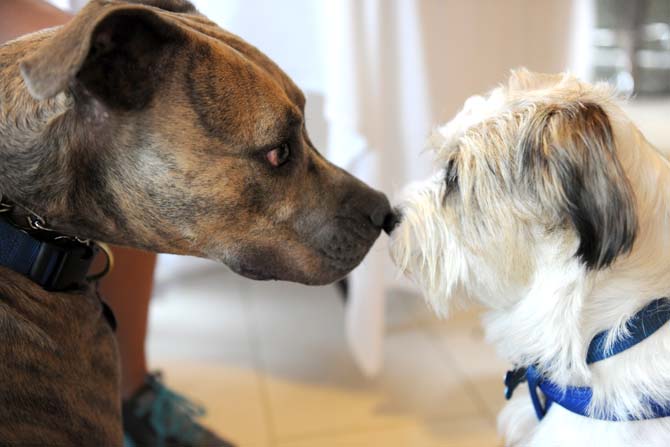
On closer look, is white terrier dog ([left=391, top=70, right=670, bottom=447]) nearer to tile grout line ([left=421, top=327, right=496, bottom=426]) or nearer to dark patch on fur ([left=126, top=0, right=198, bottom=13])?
dark patch on fur ([left=126, top=0, right=198, bottom=13])

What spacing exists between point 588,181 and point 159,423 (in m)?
1.19

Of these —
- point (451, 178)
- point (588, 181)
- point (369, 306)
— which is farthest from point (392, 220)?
point (369, 306)

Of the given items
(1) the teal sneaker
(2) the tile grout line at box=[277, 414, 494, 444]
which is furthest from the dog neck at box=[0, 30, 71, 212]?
(2) the tile grout line at box=[277, 414, 494, 444]

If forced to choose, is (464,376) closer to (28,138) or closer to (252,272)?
(252,272)

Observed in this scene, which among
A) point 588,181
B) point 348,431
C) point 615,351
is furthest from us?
point 348,431

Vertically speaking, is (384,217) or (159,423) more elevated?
(384,217)

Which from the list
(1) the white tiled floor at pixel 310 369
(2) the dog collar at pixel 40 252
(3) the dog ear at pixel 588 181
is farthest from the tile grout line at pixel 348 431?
(3) the dog ear at pixel 588 181

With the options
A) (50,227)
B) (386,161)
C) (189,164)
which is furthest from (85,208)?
(386,161)

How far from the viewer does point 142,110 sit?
0.99 metres

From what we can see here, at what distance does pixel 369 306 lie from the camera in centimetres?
178

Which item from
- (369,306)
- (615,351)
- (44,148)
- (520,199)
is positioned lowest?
(369,306)

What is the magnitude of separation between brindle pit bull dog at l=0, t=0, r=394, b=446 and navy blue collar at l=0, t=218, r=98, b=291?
2cm

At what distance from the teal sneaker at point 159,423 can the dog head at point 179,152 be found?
2.29 feet

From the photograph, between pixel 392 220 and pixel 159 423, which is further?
pixel 159 423
